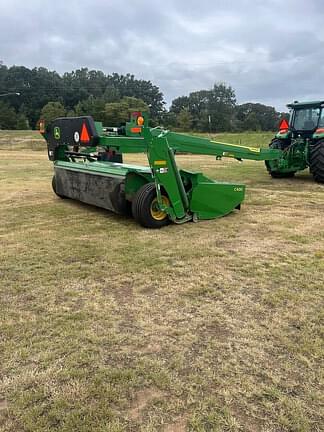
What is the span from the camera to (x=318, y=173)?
882cm

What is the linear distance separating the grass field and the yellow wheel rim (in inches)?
11.3

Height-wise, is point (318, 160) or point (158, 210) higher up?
point (318, 160)

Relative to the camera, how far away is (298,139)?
9789 millimetres

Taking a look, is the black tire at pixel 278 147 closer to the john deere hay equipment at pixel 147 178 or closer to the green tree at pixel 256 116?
the john deere hay equipment at pixel 147 178

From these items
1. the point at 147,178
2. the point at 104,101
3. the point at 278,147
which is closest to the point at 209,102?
the point at 104,101

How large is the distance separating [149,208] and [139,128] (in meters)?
1.05

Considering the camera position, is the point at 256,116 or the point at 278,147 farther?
the point at 256,116

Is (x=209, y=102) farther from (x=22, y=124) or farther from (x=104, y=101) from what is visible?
(x=22, y=124)

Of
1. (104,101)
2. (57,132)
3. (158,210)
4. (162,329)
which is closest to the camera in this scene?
(162,329)

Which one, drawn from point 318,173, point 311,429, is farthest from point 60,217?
point 318,173

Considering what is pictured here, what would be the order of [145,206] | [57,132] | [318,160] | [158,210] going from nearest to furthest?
[145,206] < [158,210] < [57,132] < [318,160]

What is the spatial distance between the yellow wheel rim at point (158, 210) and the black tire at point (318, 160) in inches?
187

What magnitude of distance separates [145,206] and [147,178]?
1.84 feet

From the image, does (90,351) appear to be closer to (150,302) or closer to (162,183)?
(150,302)
